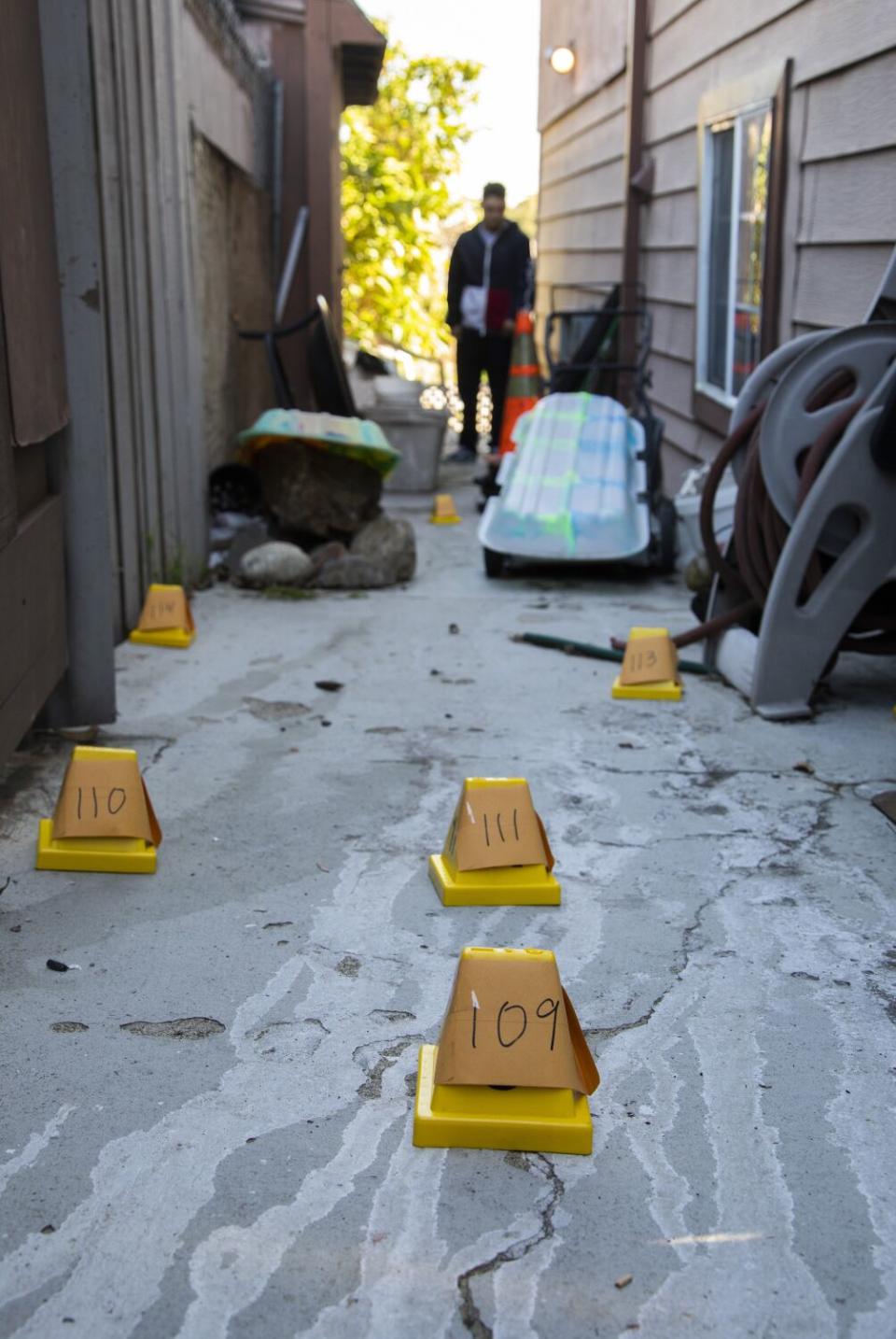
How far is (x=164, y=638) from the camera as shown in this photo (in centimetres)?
517

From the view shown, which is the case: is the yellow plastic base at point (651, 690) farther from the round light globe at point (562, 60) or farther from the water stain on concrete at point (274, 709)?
Result: the round light globe at point (562, 60)

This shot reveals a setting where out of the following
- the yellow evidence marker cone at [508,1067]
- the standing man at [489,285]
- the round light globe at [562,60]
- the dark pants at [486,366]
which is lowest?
the yellow evidence marker cone at [508,1067]

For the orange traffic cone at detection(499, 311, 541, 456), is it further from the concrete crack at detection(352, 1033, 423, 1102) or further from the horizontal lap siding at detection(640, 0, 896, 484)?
the concrete crack at detection(352, 1033, 423, 1102)

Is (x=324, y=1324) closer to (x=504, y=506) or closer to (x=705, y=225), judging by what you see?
(x=504, y=506)

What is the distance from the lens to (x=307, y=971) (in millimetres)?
2559

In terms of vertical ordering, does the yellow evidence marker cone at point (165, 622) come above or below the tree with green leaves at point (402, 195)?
below

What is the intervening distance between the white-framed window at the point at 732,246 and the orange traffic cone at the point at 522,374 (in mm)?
1698

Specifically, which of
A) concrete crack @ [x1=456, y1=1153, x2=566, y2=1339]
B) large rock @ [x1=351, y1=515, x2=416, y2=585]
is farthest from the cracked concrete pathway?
large rock @ [x1=351, y1=515, x2=416, y2=585]

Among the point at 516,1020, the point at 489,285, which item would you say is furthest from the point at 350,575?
the point at 516,1020

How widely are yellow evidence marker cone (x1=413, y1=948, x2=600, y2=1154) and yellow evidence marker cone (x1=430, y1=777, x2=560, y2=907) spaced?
734 mm

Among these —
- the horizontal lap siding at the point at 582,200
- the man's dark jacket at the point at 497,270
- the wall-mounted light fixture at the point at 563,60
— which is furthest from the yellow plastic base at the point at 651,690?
the wall-mounted light fixture at the point at 563,60

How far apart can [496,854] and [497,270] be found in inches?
307

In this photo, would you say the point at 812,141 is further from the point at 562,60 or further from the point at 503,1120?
the point at 562,60

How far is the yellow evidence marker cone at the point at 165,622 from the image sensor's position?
5.17 meters
